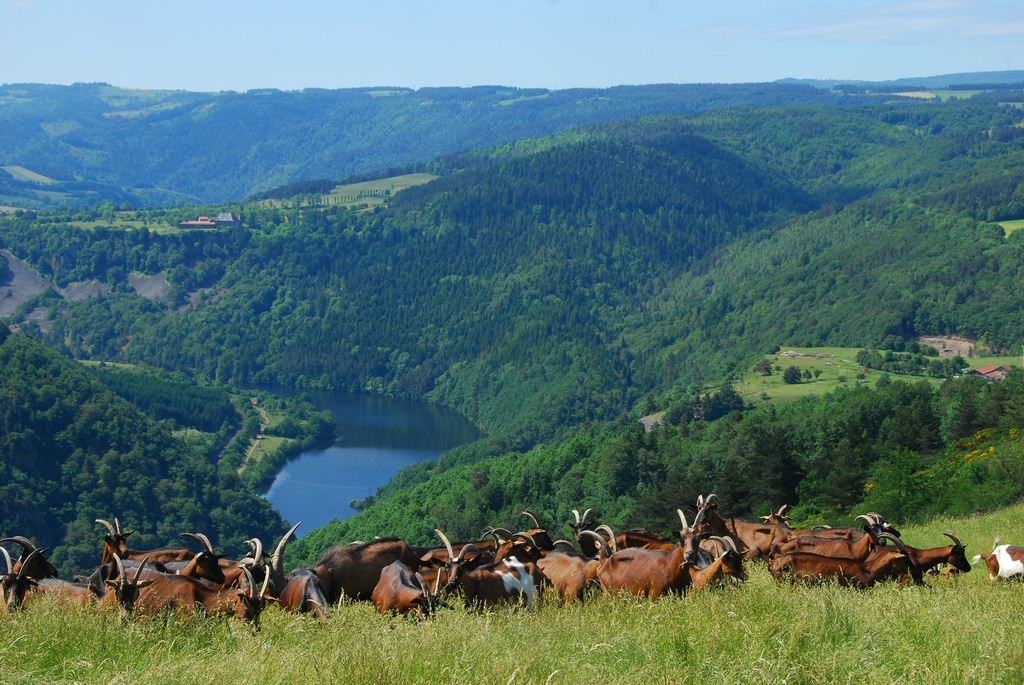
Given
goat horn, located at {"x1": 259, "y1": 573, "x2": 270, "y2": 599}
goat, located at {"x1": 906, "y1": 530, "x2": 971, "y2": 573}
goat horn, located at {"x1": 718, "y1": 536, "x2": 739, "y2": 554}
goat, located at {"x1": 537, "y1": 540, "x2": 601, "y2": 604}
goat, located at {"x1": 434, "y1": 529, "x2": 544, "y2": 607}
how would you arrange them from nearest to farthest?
goat horn, located at {"x1": 259, "y1": 573, "x2": 270, "y2": 599}
goat, located at {"x1": 434, "y1": 529, "x2": 544, "y2": 607}
goat horn, located at {"x1": 718, "y1": 536, "x2": 739, "y2": 554}
goat, located at {"x1": 537, "y1": 540, "x2": 601, "y2": 604}
goat, located at {"x1": 906, "y1": 530, "x2": 971, "y2": 573}

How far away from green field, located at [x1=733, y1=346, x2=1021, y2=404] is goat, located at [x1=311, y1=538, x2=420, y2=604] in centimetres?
12223

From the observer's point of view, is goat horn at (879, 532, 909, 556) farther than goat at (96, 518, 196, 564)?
No

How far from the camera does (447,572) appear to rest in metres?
18.0

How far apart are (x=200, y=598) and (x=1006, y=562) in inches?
603

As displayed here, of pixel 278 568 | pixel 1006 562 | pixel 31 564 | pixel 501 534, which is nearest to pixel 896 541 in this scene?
pixel 1006 562

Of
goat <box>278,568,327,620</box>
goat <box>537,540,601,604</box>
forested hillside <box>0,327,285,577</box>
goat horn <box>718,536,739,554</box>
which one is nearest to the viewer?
goat <box>278,568,327,620</box>

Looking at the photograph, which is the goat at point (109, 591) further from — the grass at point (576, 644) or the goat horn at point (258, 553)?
the goat horn at point (258, 553)

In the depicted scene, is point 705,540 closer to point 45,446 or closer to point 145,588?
point 145,588

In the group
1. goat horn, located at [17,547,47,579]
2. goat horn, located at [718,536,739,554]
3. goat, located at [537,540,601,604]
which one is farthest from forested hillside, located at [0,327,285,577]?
goat horn, located at [718,536,739,554]

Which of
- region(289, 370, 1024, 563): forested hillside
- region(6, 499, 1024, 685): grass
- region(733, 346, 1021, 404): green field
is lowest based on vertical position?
region(733, 346, 1021, 404): green field

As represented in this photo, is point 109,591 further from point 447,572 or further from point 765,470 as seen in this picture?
point 765,470

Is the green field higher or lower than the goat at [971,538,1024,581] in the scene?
lower

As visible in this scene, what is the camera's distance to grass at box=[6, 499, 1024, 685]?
11.8 metres

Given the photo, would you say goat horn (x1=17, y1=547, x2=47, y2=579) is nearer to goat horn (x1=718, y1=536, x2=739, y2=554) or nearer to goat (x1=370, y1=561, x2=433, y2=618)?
goat (x1=370, y1=561, x2=433, y2=618)
